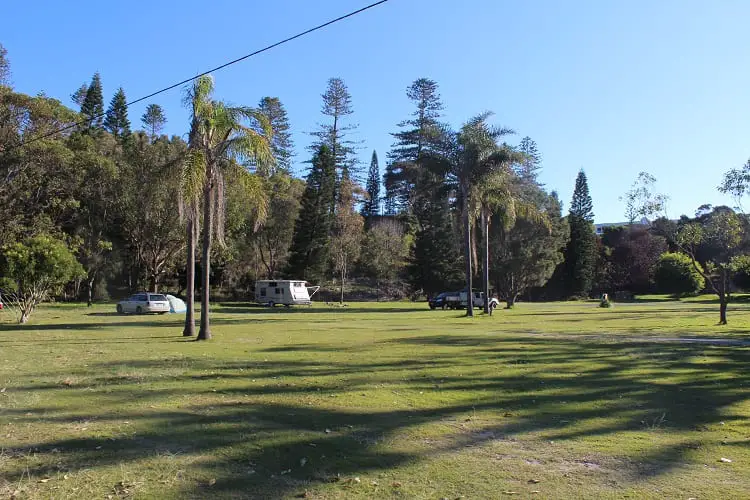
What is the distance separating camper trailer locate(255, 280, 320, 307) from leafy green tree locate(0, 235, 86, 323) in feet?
81.8

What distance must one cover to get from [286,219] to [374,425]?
5719cm

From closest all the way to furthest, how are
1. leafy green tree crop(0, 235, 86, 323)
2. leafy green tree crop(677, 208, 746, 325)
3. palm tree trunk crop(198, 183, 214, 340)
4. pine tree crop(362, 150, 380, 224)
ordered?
palm tree trunk crop(198, 183, 214, 340) → leafy green tree crop(677, 208, 746, 325) → leafy green tree crop(0, 235, 86, 323) → pine tree crop(362, 150, 380, 224)

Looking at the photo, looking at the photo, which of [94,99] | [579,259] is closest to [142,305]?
[94,99]

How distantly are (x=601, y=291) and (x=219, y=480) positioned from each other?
83.6 metres

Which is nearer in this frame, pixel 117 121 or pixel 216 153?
pixel 216 153

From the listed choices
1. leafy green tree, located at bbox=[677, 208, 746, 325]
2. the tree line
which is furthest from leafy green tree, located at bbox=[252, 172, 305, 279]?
leafy green tree, located at bbox=[677, 208, 746, 325]

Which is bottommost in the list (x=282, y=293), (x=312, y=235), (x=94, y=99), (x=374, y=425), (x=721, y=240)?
(x=374, y=425)

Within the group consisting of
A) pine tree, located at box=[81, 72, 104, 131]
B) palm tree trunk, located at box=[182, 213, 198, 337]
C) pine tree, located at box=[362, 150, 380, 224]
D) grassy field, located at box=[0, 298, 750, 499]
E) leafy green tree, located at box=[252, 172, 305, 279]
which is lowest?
grassy field, located at box=[0, 298, 750, 499]

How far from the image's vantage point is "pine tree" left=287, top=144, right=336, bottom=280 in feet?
204

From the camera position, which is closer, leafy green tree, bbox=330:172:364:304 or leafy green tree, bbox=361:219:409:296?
leafy green tree, bbox=330:172:364:304

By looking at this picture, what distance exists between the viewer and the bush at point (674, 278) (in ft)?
235

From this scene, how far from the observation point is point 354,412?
787 cm

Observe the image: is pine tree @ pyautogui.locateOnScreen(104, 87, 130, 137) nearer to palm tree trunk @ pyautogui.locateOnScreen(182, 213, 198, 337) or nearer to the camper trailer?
the camper trailer

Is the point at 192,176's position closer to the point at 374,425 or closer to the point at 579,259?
the point at 374,425
